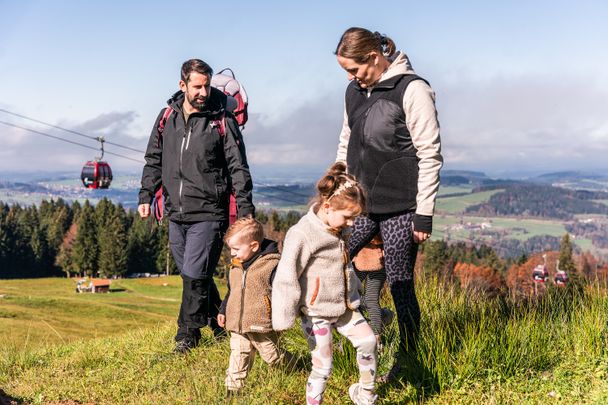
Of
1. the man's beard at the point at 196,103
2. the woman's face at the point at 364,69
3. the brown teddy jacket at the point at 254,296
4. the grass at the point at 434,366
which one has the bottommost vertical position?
the grass at the point at 434,366

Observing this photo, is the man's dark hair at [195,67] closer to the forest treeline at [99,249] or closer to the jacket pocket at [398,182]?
the jacket pocket at [398,182]

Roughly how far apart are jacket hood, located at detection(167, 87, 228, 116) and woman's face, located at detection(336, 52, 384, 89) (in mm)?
1716

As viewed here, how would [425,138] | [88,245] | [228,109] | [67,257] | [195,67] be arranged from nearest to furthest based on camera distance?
[425,138] → [195,67] → [228,109] → [88,245] → [67,257]

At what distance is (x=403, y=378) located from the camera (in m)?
4.59

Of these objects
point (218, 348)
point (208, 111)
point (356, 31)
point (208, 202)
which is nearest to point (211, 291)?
point (218, 348)

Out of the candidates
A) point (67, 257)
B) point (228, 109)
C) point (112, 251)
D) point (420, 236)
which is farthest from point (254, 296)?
point (67, 257)

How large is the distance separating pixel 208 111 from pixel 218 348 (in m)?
2.26

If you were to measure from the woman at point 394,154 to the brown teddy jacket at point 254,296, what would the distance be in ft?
2.42

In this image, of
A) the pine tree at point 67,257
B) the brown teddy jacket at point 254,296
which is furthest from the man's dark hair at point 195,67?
the pine tree at point 67,257

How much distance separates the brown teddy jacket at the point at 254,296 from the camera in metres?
4.29

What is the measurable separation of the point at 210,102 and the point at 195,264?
1555 mm

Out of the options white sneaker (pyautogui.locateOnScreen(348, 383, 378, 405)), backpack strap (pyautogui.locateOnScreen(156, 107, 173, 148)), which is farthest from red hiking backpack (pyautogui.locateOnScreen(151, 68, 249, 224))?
white sneaker (pyautogui.locateOnScreen(348, 383, 378, 405))

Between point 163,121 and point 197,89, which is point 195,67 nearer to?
point 197,89

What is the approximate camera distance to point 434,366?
179 inches
